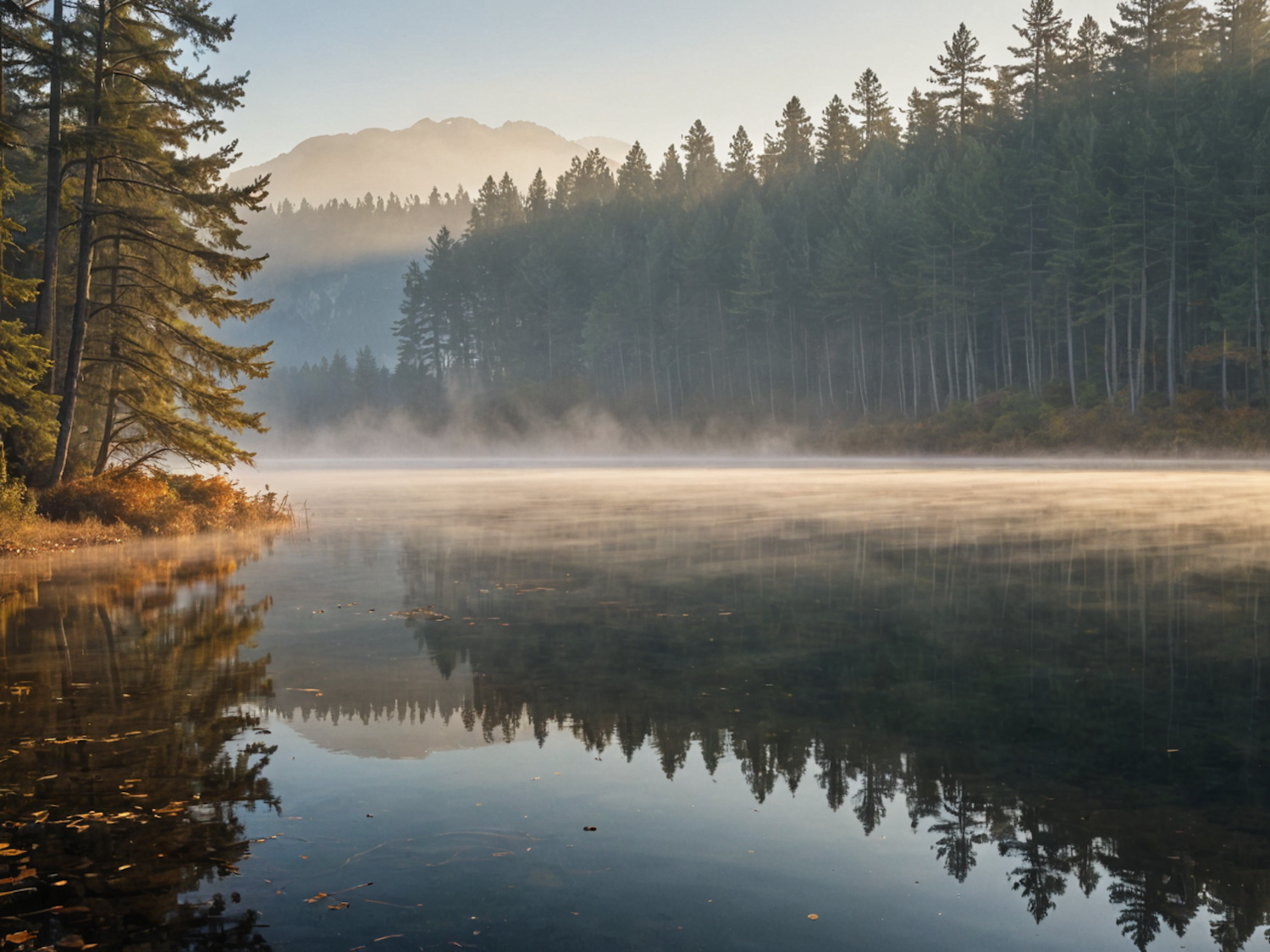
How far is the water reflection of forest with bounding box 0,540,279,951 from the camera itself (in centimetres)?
468

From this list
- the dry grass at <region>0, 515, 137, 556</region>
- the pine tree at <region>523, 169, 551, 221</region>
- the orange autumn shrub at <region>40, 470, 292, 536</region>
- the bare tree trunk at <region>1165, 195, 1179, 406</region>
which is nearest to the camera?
the dry grass at <region>0, 515, 137, 556</region>

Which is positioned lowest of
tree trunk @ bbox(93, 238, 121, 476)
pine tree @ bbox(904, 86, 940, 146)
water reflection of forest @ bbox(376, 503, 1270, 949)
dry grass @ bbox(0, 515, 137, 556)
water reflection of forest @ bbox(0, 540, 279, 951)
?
water reflection of forest @ bbox(376, 503, 1270, 949)

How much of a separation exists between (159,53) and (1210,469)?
140 ft

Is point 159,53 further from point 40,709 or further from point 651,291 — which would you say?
point 651,291

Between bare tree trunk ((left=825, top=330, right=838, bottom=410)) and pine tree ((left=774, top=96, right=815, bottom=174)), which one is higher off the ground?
pine tree ((left=774, top=96, right=815, bottom=174))

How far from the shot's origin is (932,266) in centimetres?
6712

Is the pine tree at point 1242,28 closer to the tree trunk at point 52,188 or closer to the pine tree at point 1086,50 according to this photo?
the pine tree at point 1086,50

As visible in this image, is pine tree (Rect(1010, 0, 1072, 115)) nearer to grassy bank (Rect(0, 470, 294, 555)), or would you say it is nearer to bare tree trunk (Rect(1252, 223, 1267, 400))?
bare tree trunk (Rect(1252, 223, 1267, 400))

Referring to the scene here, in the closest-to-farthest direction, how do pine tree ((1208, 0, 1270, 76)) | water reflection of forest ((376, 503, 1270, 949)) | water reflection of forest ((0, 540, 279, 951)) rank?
water reflection of forest ((0, 540, 279, 951))
water reflection of forest ((376, 503, 1270, 949))
pine tree ((1208, 0, 1270, 76))

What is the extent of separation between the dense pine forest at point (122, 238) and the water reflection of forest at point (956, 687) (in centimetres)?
985

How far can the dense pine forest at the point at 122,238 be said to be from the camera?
22219mm

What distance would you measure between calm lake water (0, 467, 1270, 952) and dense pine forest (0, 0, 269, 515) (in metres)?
7.67

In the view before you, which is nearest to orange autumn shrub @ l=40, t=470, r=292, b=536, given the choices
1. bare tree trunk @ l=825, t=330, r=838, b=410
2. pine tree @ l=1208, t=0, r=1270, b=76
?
bare tree trunk @ l=825, t=330, r=838, b=410

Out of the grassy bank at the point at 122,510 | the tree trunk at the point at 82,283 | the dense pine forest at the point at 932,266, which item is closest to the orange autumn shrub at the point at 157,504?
the grassy bank at the point at 122,510
